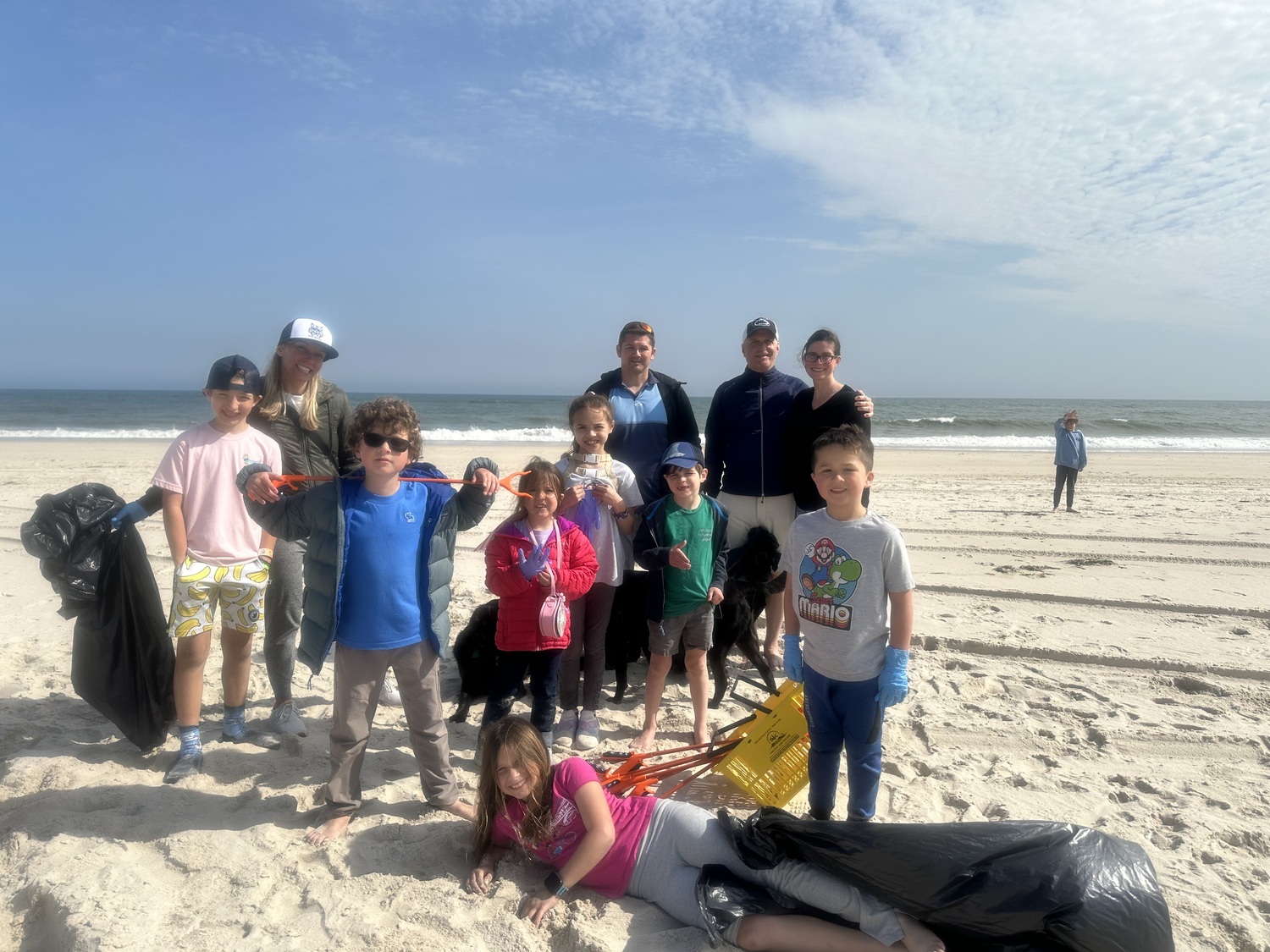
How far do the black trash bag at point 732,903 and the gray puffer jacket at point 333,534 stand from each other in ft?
4.33

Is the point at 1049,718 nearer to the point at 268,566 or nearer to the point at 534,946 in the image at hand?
the point at 534,946

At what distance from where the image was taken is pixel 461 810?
301 centimetres

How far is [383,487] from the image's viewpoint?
2928mm

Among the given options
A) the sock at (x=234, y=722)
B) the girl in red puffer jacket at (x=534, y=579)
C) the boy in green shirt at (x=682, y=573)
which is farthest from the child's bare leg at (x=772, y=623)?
the sock at (x=234, y=722)

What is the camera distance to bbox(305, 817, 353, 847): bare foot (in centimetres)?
282

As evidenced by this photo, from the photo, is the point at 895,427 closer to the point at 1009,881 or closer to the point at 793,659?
the point at 793,659

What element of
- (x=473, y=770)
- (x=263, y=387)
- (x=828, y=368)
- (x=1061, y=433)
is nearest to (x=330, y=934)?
(x=473, y=770)

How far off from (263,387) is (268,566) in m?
0.83

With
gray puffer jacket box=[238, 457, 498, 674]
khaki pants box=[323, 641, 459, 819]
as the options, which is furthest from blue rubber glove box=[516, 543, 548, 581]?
khaki pants box=[323, 641, 459, 819]

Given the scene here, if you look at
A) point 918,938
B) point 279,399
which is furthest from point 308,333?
point 918,938

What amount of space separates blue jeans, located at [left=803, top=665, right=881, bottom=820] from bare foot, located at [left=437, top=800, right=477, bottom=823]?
53.4 inches

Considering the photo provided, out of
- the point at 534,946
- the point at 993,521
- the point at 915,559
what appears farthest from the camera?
the point at 993,521

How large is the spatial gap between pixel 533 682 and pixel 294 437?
1.65 metres

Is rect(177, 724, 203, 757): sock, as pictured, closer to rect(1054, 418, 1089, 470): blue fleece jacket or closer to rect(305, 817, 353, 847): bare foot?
rect(305, 817, 353, 847): bare foot
